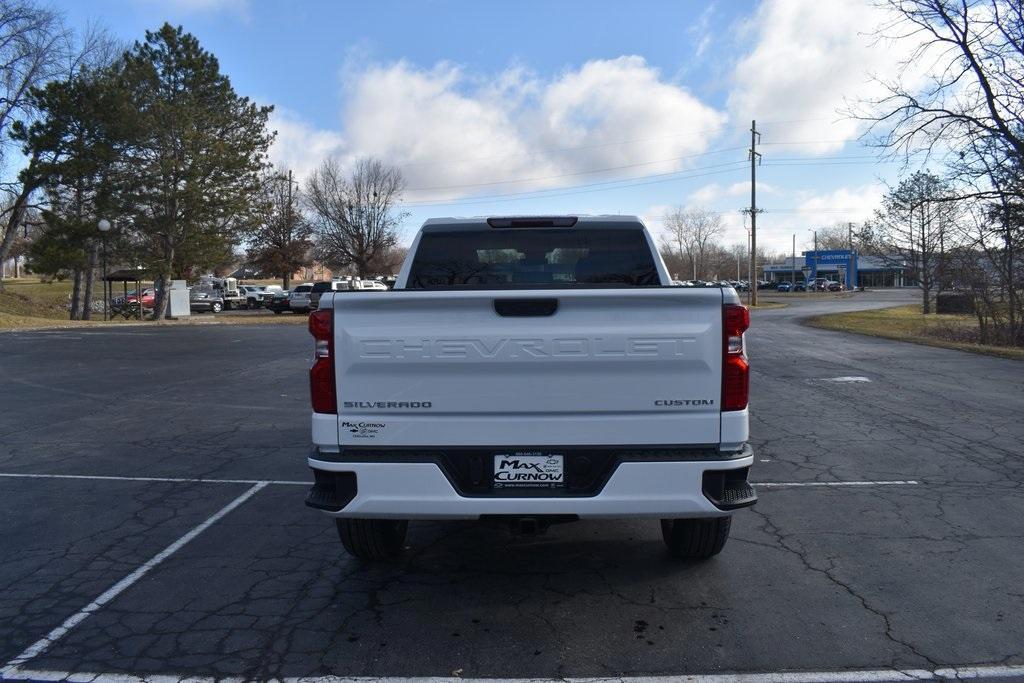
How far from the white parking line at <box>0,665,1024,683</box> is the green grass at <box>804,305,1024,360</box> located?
16.7 meters

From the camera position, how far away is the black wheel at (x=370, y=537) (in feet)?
14.8

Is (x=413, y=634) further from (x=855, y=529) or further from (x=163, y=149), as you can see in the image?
(x=163, y=149)

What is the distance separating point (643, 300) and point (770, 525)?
2.64 metres

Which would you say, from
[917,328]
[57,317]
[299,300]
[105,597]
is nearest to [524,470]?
[105,597]

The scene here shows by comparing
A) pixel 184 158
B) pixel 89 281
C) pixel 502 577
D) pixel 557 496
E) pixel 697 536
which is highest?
pixel 184 158

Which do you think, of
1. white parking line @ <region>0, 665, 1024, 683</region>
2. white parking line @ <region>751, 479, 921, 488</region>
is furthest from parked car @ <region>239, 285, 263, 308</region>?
white parking line @ <region>0, 665, 1024, 683</region>

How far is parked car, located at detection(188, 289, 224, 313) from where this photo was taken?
4950 centimetres

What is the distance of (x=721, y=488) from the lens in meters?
A: 3.76

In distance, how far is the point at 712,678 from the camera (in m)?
3.26

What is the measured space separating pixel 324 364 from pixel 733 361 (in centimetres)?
203

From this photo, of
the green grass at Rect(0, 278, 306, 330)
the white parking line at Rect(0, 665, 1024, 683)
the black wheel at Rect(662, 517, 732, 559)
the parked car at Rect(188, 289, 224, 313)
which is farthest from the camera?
the parked car at Rect(188, 289, 224, 313)

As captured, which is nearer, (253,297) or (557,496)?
(557,496)

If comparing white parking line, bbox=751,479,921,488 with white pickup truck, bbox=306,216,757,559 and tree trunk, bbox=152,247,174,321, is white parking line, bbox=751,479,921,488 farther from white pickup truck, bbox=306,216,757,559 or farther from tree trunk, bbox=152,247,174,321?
tree trunk, bbox=152,247,174,321

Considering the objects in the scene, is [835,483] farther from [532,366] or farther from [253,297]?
[253,297]
